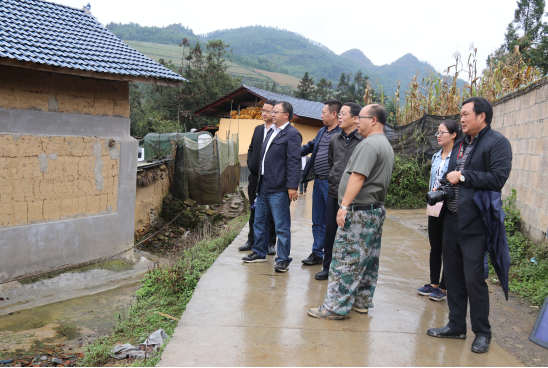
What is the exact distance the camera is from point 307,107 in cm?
2198

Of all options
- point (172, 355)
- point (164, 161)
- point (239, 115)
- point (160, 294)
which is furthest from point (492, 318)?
point (239, 115)

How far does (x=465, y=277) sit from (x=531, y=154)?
3879 mm

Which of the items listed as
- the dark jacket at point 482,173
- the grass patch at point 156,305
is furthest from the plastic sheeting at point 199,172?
the dark jacket at point 482,173

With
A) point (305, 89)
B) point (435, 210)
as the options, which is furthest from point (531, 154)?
point (305, 89)

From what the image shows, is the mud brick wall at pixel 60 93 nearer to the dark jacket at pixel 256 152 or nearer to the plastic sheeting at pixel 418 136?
the dark jacket at pixel 256 152

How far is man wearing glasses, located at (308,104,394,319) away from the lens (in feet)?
11.0

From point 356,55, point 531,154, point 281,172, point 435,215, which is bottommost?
point 435,215

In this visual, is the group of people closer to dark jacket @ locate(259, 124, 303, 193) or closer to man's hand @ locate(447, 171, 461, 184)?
man's hand @ locate(447, 171, 461, 184)

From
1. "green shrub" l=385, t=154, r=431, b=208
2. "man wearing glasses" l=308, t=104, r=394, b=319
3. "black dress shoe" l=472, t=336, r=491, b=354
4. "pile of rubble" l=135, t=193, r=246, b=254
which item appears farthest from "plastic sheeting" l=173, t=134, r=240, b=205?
"black dress shoe" l=472, t=336, r=491, b=354

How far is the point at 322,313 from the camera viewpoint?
3.58m

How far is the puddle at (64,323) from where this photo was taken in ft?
16.3

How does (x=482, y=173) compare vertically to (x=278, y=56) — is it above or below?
below

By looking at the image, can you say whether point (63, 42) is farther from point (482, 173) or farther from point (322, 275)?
point (482, 173)

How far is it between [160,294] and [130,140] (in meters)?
4.46
